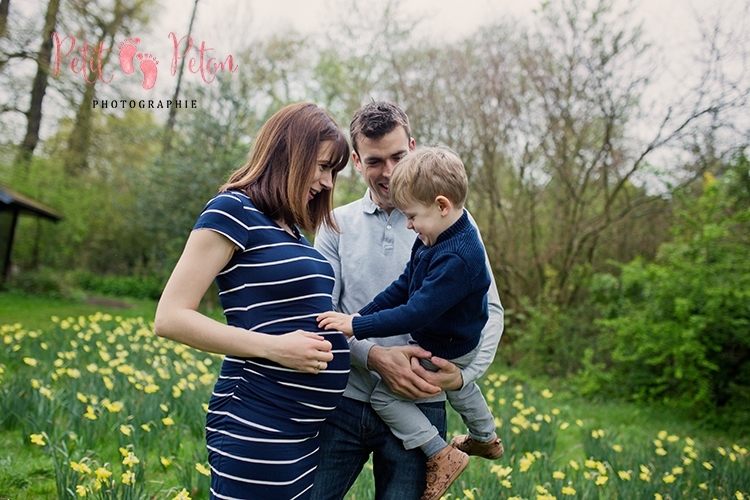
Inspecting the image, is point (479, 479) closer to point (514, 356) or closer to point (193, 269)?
point (193, 269)

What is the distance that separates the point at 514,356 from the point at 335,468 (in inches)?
288

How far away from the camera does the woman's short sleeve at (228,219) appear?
1.48m

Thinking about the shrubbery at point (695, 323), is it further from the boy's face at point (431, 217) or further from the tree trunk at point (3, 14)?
the tree trunk at point (3, 14)

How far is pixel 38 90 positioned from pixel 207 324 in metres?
14.9

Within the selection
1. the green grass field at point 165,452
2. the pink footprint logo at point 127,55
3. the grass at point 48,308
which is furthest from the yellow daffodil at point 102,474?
the pink footprint logo at point 127,55

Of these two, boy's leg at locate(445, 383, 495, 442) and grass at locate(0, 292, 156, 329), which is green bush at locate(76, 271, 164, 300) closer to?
grass at locate(0, 292, 156, 329)

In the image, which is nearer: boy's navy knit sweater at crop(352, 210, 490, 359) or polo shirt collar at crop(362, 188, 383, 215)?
boy's navy knit sweater at crop(352, 210, 490, 359)

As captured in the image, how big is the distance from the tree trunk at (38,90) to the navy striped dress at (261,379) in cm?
1298

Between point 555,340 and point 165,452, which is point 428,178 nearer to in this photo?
point 165,452

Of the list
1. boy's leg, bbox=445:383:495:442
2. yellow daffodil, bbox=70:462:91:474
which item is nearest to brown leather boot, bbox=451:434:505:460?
→ boy's leg, bbox=445:383:495:442

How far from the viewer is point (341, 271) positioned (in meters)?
1.98

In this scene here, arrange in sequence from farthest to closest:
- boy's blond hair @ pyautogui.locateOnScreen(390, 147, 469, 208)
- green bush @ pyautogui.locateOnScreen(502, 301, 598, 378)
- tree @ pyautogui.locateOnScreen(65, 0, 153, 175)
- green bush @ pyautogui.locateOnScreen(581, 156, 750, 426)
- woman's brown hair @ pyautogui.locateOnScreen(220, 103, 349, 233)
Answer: tree @ pyautogui.locateOnScreen(65, 0, 153, 175)
green bush @ pyautogui.locateOnScreen(502, 301, 598, 378)
green bush @ pyautogui.locateOnScreen(581, 156, 750, 426)
boy's blond hair @ pyautogui.locateOnScreen(390, 147, 469, 208)
woman's brown hair @ pyautogui.locateOnScreen(220, 103, 349, 233)

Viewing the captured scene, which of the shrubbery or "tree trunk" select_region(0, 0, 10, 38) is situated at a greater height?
"tree trunk" select_region(0, 0, 10, 38)

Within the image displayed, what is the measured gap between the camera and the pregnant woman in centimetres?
147
